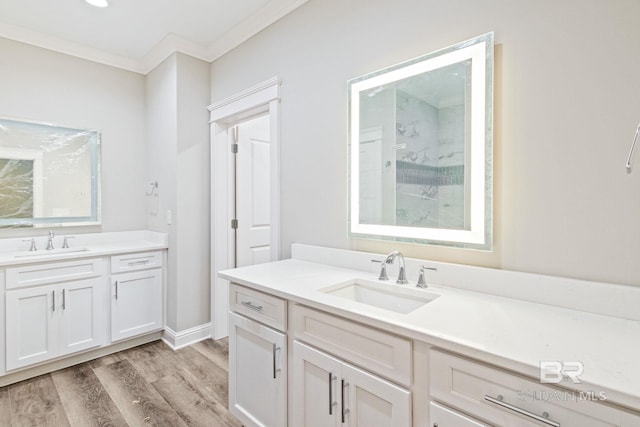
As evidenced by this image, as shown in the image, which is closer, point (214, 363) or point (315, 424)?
point (315, 424)

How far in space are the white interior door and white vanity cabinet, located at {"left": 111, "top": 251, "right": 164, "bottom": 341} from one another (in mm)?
744

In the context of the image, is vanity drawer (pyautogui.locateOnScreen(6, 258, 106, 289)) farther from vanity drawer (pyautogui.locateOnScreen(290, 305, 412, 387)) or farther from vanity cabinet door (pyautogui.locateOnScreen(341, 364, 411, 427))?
vanity cabinet door (pyautogui.locateOnScreen(341, 364, 411, 427))

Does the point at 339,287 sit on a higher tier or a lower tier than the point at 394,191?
lower

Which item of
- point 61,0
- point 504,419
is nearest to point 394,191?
point 504,419

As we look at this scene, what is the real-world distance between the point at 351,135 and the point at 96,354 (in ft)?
8.86

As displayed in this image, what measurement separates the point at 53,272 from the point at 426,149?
272 cm

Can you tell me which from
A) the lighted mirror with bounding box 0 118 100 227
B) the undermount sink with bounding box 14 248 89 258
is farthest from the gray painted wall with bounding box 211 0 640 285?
the lighted mirror with bounding box 0 118 100 227

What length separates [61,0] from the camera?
2.30 m

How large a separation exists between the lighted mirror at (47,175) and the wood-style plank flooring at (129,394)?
4.19 feet

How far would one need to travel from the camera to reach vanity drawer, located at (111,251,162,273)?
2758 mm

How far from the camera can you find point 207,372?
2.48 m

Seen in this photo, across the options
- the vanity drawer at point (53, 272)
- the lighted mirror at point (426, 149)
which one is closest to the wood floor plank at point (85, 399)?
the vanity drawer at point (53, 272)

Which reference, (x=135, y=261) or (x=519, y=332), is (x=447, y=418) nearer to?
(x=519, y=332)

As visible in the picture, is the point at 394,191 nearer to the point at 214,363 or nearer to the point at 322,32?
the point at 322,32
